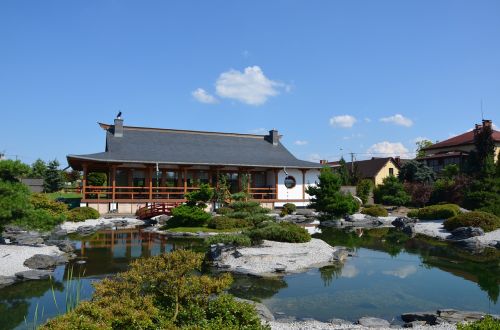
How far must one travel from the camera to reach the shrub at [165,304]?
17.1ft

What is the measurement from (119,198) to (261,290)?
21.3m

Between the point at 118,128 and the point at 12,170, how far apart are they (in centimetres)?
1813

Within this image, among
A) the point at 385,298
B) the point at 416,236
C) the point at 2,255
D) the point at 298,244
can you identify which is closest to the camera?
the point at 385,298

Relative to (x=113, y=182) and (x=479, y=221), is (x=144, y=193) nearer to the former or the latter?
(x=113, y=182)

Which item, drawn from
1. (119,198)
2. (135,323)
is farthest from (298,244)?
(119,198)

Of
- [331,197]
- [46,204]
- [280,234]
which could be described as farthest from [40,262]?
[331,197]

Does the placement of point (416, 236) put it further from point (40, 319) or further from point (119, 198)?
point (119, 198)

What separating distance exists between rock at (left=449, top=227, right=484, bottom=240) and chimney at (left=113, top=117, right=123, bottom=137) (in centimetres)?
2391

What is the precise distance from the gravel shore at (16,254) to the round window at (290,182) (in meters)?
20.8

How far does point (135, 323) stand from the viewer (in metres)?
5.24

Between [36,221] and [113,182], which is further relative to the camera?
[113,182]

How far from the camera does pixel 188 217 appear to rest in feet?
67.5

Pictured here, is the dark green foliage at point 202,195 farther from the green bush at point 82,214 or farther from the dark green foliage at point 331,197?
the dark green foliage at point 331,197

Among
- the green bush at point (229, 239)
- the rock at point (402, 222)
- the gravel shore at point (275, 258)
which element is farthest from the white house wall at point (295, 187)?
the green bush at point (229, 239)
